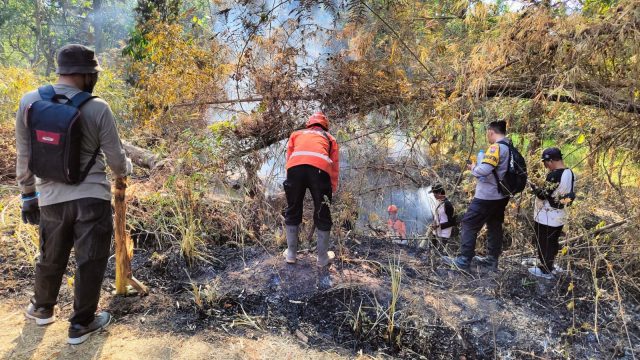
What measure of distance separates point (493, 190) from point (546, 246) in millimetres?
850

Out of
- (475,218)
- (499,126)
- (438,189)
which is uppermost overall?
(499,126)

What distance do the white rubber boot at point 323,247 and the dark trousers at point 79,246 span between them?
5.82 feet

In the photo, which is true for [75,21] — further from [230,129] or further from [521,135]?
[521,135]

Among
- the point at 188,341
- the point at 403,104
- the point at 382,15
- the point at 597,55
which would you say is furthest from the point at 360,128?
the point at 188,341

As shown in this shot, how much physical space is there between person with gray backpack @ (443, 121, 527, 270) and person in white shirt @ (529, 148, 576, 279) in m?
0.25

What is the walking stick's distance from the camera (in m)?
2.92

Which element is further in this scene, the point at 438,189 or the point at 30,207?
the point at 438,189

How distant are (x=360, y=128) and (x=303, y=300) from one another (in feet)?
9.20

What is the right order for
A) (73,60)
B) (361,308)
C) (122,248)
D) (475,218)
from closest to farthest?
(73,60)
(122,248)
(361,308)
(475,218)

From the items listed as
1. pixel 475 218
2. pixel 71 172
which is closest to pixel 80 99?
pixel 71 172

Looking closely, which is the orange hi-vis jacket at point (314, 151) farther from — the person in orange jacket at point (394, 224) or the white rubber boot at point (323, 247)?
the person in orange jacket at point (394, 224)

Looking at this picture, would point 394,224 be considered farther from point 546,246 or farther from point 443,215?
point 546,246

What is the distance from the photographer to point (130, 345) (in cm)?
263

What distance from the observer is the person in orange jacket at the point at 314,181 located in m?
3.64
